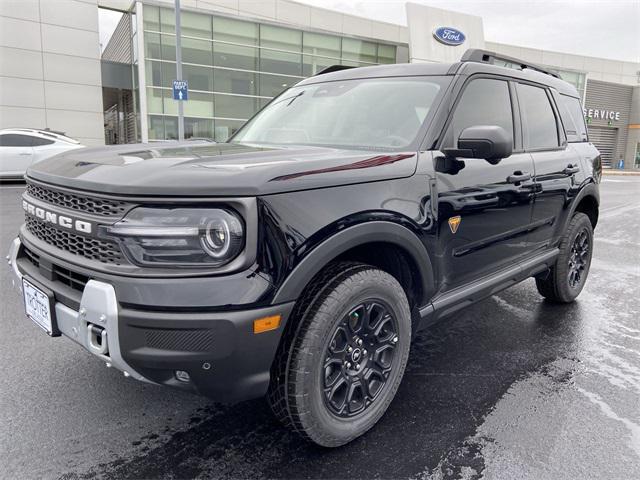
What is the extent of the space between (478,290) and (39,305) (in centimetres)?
234

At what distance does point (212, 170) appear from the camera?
1.97 meters

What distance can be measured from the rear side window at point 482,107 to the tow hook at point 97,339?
1984 millimetres

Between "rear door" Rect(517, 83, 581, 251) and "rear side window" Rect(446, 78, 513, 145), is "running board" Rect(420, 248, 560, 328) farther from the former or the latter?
"rear side window" Rect(446, 78, 513, 145)

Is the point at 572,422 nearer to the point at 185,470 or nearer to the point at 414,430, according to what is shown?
the point at 414,430

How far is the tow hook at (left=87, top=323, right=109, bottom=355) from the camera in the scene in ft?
6.27

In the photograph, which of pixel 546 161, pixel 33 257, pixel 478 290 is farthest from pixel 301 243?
pixel 546 161

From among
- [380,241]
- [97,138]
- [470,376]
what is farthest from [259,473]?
[97,138]

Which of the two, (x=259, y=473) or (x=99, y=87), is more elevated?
(x=99, y=87)

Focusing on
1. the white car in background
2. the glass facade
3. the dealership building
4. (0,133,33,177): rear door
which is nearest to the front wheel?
the white car in background

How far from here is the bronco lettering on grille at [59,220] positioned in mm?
2016

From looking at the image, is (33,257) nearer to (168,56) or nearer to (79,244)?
(79,244)

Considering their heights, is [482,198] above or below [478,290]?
above

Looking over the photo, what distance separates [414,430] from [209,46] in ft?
78.0

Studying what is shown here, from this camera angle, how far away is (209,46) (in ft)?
76.8
